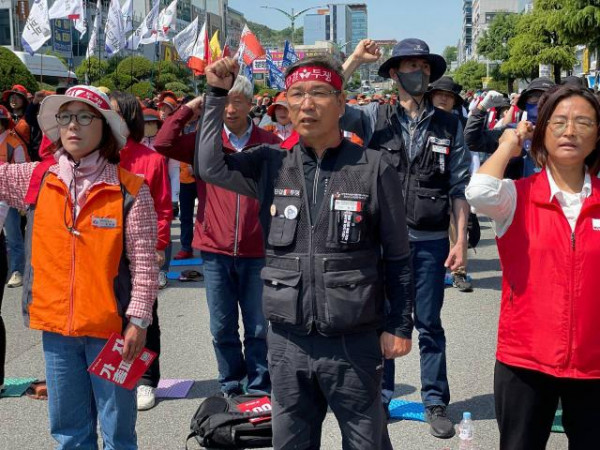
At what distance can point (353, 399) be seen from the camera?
9.37 feet

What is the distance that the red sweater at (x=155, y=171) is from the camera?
4859 mm

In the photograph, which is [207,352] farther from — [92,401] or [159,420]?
[92,401]

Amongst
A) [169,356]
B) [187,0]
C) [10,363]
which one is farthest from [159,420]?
[187,0]

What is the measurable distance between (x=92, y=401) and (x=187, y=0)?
110 m

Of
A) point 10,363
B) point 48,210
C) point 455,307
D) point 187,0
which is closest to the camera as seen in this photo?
point 48,210

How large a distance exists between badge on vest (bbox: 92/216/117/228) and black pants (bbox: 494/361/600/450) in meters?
1.72

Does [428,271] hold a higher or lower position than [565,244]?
lower

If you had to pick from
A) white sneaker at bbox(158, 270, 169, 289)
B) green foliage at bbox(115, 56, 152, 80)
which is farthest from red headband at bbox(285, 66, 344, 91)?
green foliage at bbox(115, 56, 152, 80)

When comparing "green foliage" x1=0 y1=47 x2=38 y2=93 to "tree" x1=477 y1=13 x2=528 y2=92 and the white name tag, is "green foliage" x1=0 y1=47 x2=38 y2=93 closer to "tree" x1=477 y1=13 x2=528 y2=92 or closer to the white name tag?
the white name tag

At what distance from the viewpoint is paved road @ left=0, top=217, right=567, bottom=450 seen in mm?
4516

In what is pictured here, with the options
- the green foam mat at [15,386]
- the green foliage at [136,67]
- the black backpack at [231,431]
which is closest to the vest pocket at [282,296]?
the black backpack at [231,431]

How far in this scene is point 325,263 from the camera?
281cm

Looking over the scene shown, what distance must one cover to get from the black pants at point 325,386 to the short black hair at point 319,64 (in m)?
1.05

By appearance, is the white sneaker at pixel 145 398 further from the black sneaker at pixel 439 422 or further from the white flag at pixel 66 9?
the white flag at pixel 66 9
